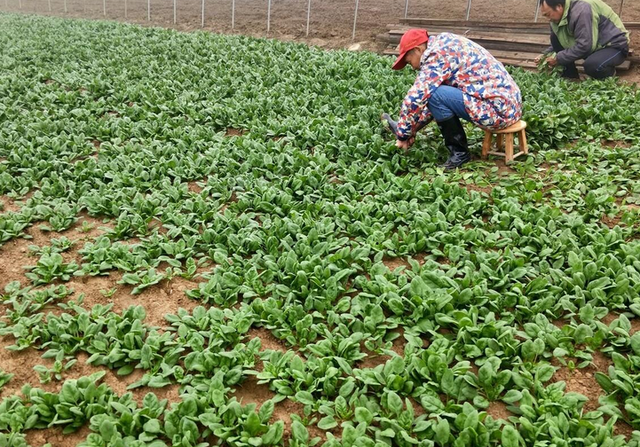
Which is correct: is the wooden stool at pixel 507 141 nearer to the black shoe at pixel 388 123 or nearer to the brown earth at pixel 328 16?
the black shoe at pixel 388 123

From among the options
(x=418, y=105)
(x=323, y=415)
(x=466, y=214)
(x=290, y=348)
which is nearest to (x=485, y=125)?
(x=418, y=105)

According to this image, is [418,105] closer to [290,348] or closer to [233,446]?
[290,348]

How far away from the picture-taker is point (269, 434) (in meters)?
2.84

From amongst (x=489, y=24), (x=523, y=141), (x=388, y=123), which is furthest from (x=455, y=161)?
(x=489, y=24)

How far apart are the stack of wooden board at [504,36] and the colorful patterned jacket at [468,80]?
4.74 m

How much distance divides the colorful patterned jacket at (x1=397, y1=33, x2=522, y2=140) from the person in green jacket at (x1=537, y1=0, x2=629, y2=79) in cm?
329

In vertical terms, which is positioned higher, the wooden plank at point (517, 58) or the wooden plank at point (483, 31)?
the wooden plank at point (483, 31)

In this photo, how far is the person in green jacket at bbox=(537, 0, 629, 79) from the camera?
8.25 m

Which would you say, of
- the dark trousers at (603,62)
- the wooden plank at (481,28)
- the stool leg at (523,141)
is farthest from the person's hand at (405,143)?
the wooden plank at (481,28)

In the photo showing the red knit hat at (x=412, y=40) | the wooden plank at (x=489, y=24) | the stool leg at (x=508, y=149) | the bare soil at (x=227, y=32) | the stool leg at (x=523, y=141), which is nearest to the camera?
the bare soil at (x=227, y=32)

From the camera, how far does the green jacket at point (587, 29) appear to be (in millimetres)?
8250

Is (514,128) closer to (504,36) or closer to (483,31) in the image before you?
(504,36)

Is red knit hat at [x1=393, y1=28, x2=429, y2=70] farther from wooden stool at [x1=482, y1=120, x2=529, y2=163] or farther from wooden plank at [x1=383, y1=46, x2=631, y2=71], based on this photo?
wooden plank at [x1=383, y1=46, x2=631, y2=71]

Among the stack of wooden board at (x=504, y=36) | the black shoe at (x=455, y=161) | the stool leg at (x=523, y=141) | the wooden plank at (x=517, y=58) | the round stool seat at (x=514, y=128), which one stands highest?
the stack of wooden board at (x=504, y=36)
